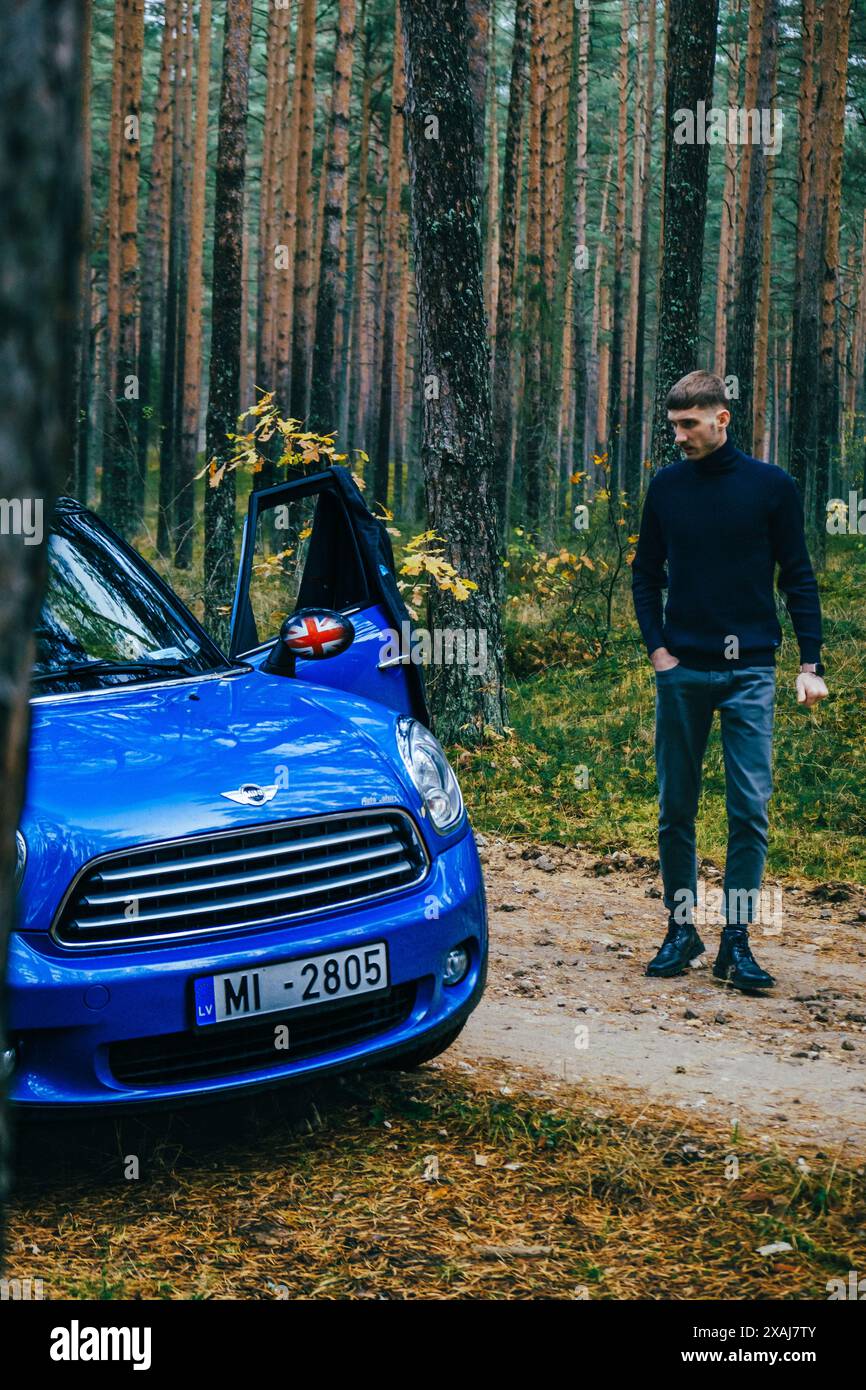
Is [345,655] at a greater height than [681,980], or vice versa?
[345,655]

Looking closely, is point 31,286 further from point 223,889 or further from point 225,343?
point 225,343

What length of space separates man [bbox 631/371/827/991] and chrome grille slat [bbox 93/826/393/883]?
79.5 inches

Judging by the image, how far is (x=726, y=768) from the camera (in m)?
5.33

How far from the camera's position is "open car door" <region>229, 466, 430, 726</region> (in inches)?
199

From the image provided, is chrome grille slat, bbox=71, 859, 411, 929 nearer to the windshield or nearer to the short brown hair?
the windshield

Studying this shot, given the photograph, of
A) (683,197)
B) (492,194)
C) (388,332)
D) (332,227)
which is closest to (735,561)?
(683,197)

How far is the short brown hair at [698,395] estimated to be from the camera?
517 centimetres

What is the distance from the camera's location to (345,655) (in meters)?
5.03

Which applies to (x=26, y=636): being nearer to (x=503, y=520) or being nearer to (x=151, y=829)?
(x=151, y=829)

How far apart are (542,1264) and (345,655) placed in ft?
8.10

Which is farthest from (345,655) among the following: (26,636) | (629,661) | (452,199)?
(629,661)

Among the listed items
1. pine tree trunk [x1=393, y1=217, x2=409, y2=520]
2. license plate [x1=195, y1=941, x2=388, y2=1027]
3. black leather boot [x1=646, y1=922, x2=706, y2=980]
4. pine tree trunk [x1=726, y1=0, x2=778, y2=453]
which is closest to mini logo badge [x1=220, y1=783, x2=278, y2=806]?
license plate [x1=195, y1=941, x2=388, y2=1027]

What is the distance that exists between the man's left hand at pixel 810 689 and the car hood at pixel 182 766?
5.69 ft

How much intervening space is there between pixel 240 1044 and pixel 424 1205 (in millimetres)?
631
